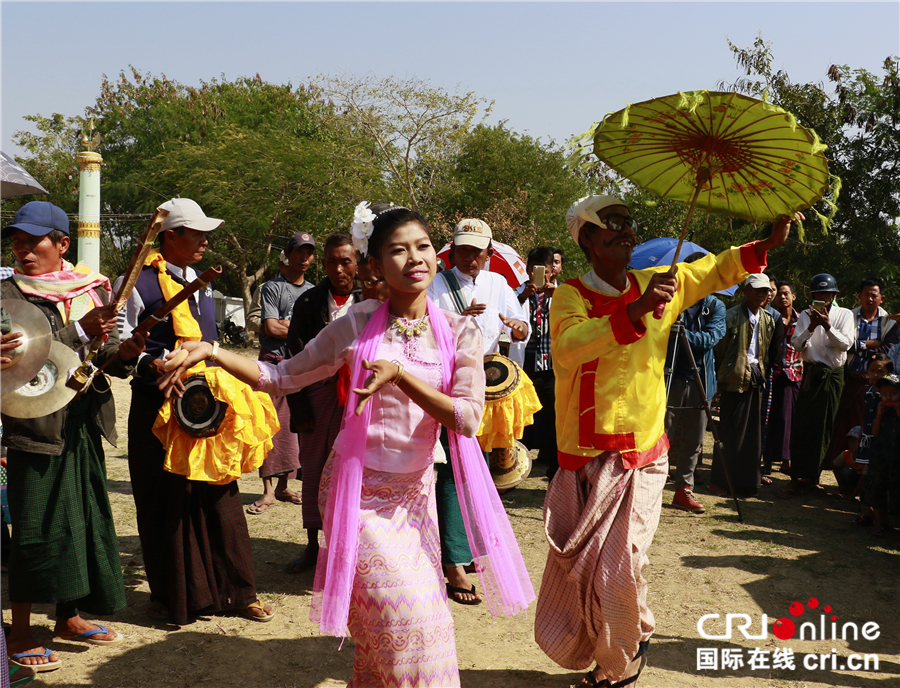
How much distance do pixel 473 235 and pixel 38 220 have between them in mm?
2758

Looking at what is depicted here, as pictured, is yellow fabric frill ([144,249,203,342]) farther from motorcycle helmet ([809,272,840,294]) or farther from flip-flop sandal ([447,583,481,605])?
motorcycle helmet ([809,272,840,294])

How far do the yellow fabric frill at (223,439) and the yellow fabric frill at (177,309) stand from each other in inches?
7.6

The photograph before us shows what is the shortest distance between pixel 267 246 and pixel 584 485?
95.0 ft

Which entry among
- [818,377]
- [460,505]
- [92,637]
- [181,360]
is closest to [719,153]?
[460,505]

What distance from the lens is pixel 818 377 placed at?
8.55 meters

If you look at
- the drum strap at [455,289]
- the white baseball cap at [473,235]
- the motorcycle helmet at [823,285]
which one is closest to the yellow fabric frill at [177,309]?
the drum strap at [455,289]

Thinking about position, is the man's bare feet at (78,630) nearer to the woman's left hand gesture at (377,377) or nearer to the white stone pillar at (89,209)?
the woman's left hand gesture at (377,377)

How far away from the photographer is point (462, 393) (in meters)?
3.04

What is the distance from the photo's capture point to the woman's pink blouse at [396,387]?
9.99 feet

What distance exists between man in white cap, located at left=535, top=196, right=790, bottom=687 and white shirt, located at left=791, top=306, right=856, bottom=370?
5.21 m

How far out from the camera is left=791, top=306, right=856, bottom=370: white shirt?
328 inches

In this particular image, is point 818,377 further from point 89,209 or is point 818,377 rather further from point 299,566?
point 89,209

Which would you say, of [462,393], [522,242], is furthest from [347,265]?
[522,242]

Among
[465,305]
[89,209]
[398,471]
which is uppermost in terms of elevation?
[89,209]
